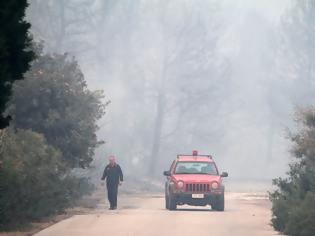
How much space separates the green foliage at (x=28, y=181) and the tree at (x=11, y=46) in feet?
23.3

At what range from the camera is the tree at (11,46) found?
50.9 feet

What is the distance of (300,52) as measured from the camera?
91.2 m

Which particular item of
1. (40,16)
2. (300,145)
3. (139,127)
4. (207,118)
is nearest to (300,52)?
(207,118)

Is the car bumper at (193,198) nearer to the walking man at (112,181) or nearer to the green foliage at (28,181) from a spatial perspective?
the walking man at (112,181)

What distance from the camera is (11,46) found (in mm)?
16219

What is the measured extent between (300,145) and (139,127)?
54.2m

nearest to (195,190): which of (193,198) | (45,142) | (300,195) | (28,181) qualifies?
(193,198)

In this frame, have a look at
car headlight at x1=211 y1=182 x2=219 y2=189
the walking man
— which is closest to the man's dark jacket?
the walking man

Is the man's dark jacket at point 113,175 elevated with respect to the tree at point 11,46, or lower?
lower

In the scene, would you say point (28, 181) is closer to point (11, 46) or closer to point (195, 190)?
point (195, 190)

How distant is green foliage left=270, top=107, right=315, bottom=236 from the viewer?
2184cm

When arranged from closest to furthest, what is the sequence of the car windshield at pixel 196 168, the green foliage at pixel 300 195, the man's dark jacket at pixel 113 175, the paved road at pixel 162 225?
the green foliage at pixel 300 195 < the paved road at pixel 162 225 < the man's dark jacket at pixel 113 175 < the car windshield at pixel 196 168

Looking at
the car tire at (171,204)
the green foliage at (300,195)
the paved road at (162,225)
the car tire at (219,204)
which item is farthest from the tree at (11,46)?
the car tire at (219,204)

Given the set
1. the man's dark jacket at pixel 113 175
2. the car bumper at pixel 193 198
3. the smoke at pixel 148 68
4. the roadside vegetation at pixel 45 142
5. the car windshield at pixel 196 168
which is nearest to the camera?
the roadside vegetation at pixel 45 142
